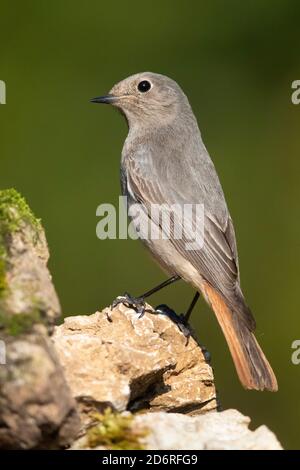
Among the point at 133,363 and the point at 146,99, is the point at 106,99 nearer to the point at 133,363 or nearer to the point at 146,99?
the point at 146,99

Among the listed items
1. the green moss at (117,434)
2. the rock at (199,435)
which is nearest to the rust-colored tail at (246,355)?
the rock at (199,435)

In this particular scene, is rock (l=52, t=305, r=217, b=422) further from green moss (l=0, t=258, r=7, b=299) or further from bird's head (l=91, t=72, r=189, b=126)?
bird's head (l=91, t=72, r=189, b=126)

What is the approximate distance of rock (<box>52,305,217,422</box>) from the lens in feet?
10.6

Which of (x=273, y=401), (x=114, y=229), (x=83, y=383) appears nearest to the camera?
(x=83, y=383)

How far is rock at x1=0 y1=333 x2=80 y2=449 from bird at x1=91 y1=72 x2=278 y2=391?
144 cm

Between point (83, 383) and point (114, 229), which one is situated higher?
point (114, 229)

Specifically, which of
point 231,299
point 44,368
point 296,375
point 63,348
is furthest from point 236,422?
point 296,375

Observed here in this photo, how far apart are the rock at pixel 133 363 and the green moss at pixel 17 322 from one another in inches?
16.1

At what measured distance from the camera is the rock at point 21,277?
9.48 feet

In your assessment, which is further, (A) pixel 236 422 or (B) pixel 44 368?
(A) pixel 236 422

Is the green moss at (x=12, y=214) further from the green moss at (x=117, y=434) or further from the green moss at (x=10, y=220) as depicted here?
the green moss at (x=117, y=434)
